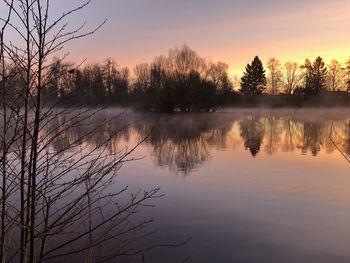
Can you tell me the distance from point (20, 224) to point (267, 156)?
13.9 metres

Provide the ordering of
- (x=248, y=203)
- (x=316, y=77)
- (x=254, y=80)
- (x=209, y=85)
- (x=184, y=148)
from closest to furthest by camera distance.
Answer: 1. (x=248, y=203)
2. (x=184, y=148)
3. (x=209, y=85)
4. (x=316, y=77)
5. (x=254, y=80)

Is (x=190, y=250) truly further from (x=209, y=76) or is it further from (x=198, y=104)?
(x=209, y=76)

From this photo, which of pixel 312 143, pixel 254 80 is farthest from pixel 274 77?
pixel 312 143

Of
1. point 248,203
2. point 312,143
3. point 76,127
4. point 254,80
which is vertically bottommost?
point 248,203

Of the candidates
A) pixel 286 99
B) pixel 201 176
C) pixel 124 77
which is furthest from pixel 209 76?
pixel 201 176

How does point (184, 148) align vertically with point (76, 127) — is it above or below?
below

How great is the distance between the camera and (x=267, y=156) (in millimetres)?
15656

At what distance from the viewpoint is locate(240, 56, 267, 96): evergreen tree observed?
74062 millimetres

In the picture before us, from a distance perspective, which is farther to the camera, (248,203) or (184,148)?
(184,148)

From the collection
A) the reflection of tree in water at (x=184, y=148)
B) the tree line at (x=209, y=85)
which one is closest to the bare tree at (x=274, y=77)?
the tree line at (x=209, y=85)

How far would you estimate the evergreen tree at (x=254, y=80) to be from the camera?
74.1 metres

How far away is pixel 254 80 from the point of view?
7400cm

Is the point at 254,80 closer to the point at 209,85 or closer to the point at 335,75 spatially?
the point at 335,75

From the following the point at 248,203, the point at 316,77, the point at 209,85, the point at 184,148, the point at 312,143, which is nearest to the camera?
the point at 248,203
